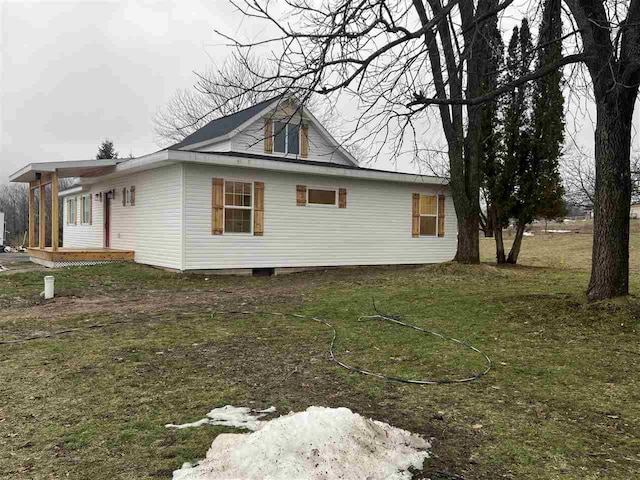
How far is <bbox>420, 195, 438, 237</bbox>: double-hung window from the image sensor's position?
48.2ft

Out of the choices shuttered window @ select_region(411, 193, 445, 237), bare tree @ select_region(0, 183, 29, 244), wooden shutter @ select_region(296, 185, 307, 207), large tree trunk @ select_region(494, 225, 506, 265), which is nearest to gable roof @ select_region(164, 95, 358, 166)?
wooden shutter @ select_region(296, 185, 307, 207)

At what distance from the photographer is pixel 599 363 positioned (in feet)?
14.1

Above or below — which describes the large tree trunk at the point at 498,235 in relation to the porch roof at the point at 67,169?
below

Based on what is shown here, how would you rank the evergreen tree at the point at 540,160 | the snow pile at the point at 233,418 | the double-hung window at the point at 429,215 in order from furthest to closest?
the double-hung window at the point at 429,215 < the evergreen tree at the point at 540,160 < the snow pile at the point at 233,418

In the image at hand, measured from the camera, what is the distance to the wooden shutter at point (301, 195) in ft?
40.6

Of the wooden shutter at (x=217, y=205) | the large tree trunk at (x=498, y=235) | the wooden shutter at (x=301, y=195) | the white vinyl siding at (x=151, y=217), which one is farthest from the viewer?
the large tree trunk at (x=498, y=235)

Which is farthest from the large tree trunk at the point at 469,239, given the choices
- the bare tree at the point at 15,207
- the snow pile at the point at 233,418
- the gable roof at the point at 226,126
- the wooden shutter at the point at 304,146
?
the bare tree at the point at 15,207

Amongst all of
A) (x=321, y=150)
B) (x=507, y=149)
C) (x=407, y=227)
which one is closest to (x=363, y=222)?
(x=407, y=227)

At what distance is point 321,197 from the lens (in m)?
12.8

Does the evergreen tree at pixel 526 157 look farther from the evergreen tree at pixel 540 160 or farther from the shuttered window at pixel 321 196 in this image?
the shuttered window at pixel 321 196

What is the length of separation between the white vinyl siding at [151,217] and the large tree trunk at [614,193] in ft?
26.9

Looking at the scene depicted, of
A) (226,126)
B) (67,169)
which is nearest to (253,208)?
(226,126)

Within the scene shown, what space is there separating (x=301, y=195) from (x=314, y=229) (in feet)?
3.29

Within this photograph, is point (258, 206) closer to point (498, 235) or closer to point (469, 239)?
point (469, 239)
